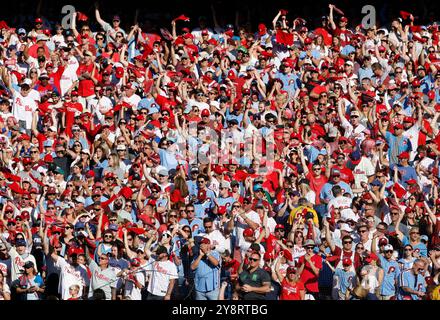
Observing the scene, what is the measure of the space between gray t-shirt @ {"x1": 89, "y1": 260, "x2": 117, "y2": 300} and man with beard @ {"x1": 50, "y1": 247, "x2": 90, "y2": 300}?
3.8 inches

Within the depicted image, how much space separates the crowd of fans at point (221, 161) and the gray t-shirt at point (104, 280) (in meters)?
0.03

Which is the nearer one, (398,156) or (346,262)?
(346,262)

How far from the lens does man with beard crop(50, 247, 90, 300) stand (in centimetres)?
2030

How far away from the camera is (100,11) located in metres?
25.8

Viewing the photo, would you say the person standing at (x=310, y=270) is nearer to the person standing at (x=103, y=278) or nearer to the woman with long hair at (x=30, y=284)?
the person standing at (x=103, y=278)

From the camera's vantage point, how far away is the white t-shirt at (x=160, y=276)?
20.3m

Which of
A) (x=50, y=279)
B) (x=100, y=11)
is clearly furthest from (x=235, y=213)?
(x=100, y=11)

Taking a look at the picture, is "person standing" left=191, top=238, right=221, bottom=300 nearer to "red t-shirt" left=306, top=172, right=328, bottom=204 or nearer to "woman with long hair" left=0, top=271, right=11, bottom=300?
"red t-shirt" left=306, top=172, right=328, bottom=204

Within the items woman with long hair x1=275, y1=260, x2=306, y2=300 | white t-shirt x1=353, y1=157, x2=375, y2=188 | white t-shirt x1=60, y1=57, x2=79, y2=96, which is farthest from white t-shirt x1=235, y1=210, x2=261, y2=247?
white t-shirt x1=60, y1=57, x2=79, y2=96

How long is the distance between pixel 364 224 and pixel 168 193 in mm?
2766

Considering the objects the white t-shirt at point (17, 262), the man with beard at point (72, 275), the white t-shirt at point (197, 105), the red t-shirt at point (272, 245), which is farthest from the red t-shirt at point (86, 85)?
the red t-shirt at point (272, 245)

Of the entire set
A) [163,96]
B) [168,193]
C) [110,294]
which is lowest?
[110,294]

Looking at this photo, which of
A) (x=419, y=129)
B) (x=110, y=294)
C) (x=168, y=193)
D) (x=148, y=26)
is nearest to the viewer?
(x=110, y=294)

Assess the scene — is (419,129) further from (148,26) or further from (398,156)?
(148,26)
